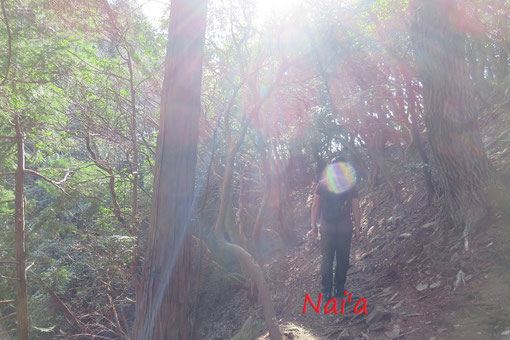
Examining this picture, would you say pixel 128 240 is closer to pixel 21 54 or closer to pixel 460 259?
pixel 21 54

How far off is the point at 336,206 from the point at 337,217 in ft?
0.45

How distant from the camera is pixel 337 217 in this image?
4707mm

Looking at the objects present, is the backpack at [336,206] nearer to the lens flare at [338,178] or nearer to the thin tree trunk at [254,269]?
the lens flare at [338,178]

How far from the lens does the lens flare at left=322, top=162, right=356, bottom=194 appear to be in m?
4.79

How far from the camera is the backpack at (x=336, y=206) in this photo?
15.5ft

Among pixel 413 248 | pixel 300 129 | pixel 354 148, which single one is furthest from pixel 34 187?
pixel 413 248

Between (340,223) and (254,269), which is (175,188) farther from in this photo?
(340,223)

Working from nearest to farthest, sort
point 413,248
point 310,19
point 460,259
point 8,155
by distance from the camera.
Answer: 1. point 460,259
2. point 413,248
3. point 8,155
4. point 310,19

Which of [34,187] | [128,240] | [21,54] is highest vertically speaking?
[21,54]

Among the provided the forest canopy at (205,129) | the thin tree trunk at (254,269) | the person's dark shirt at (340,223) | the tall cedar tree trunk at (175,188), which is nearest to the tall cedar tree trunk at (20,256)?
the forest canopy at (205,129)

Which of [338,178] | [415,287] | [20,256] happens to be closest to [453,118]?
[338,178]

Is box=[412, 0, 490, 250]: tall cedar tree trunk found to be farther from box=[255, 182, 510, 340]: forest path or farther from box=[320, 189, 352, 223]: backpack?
box=[320, 189, 352, 223]: backpack

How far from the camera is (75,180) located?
848cm

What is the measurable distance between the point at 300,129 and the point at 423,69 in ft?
19.5
